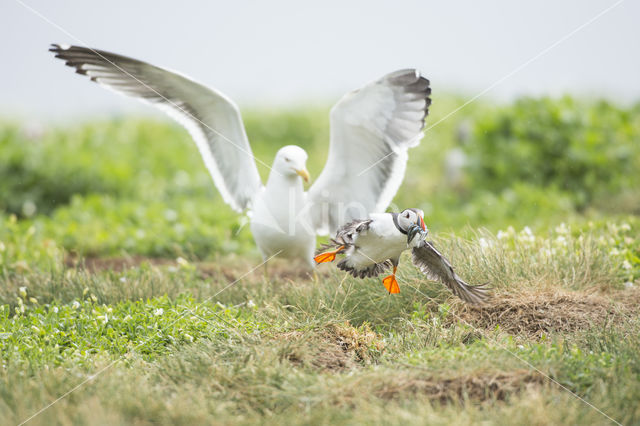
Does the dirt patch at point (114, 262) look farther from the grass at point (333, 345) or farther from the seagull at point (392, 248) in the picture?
the seagull at point (392, 248)

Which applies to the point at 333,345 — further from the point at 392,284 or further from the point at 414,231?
the point at 414,231

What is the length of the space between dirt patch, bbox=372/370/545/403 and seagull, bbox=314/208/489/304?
1.88 ft

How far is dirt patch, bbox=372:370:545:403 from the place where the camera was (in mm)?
2834

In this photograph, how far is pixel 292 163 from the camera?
4.29 m

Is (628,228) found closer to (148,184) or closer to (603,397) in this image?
(603,397)

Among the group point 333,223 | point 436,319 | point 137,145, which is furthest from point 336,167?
point 137,145

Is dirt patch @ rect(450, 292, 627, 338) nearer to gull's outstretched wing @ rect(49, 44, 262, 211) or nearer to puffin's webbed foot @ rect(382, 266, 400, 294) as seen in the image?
puffin's webbed foot @ rect(382, 266, 400, 294)

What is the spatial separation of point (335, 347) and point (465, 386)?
2.43ft

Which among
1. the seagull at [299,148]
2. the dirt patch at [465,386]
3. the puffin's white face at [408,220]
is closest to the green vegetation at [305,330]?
the dirt patch at [465,386]

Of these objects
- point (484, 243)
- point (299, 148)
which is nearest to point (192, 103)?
point (299, 148)

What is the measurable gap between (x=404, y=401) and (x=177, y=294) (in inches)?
80.5

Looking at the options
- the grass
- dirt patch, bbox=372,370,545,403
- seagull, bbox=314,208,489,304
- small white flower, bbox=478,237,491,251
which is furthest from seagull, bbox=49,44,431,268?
dirt patch, bbox=372,370,545,403

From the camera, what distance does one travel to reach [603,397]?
2732mm

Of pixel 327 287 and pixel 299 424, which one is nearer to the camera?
pixel 299 424
